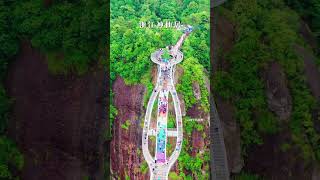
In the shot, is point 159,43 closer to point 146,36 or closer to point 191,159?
point 146,36

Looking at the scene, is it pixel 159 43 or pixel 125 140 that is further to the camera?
pixel 159 43

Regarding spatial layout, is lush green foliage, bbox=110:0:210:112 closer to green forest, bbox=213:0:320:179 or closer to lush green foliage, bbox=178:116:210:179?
green forest, bbox=213:0:320:179

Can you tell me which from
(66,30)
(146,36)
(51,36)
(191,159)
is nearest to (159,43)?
(146,36)

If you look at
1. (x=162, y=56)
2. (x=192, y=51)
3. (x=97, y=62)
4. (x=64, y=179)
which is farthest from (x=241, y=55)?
(x=64, y=179)

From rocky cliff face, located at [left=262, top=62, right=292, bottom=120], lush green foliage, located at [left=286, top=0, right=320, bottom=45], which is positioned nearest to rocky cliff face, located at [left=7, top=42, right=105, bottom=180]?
rocky cliff face, located at [left=262, top=62, right=292, bottom=120]

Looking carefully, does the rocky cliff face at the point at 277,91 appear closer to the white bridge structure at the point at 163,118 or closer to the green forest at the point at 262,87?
the green forest at the point at 262,87

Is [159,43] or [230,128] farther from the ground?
[159,43]

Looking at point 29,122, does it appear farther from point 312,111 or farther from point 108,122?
point 312,111
